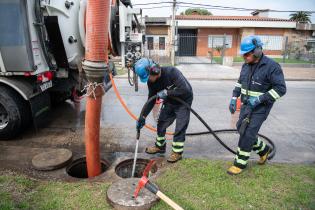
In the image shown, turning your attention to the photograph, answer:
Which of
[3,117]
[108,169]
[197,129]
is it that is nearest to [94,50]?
[108,169]

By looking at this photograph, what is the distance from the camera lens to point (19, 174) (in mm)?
3545

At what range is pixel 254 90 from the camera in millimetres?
3420

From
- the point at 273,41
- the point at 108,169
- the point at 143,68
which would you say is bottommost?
the point at 108,169

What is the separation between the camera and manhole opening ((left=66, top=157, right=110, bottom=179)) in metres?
3.89

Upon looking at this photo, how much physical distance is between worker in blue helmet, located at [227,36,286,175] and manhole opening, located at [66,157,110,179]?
172 cm

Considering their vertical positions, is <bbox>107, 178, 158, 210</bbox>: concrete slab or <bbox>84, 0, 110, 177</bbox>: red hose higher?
<bbox>84, 0, 110, 177</bbox>: red hose

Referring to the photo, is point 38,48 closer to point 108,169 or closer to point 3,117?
point 3,117

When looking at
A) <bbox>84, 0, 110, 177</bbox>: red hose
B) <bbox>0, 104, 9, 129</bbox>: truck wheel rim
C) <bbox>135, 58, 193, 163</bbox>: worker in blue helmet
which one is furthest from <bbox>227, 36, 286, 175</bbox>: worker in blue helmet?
<bbox>0, 104, 9, 129</bbox>: truck wheel rim

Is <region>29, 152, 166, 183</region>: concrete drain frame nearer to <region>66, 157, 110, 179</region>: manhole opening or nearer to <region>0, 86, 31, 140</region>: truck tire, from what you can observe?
<region>66, 157, 110, 179</region>: manhole opening

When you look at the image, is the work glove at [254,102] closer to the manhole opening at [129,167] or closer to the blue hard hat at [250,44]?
the blue hard hat at [250,44]

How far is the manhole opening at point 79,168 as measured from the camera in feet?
12.7

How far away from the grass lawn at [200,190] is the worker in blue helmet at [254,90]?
30 cm

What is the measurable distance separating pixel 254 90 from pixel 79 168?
2.62 meters

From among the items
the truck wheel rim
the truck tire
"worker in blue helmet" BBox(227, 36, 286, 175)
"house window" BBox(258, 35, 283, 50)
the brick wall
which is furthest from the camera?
the brick wall
